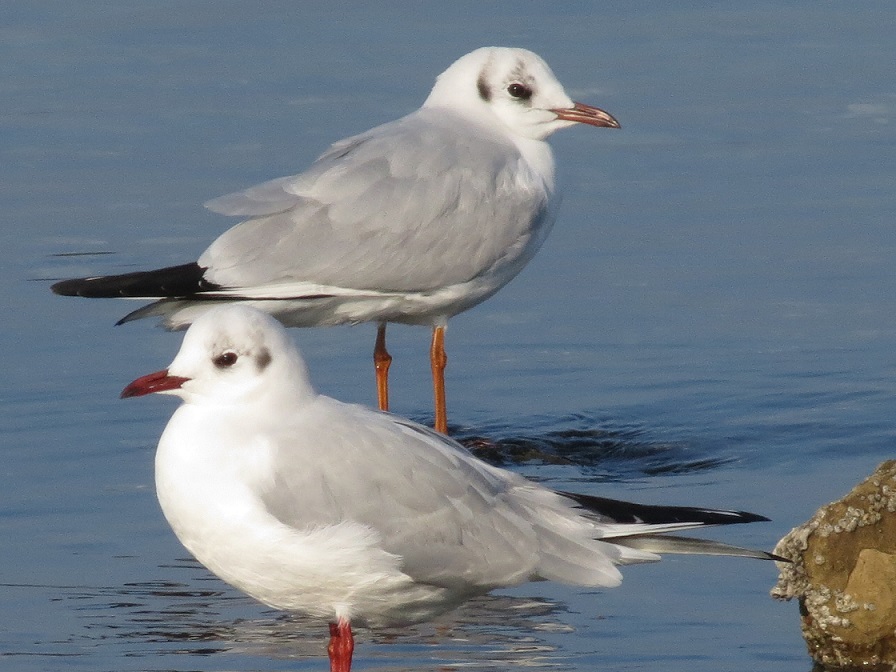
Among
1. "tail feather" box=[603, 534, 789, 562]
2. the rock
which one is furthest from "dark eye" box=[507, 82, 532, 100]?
the rock

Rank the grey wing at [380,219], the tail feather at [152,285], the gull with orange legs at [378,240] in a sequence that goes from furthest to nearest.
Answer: the grey wing at [380,219]
the gull with orange legs at [378,240]
the tail feather at [152,285]

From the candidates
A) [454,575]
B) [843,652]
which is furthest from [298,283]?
[843,652]

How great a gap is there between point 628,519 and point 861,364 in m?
3.82

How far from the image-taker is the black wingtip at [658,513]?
613 cm

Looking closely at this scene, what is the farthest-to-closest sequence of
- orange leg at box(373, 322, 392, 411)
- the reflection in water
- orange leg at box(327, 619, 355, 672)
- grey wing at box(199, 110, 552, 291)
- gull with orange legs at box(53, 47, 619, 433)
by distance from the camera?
orange leg at box(373, 322, 392, 411) → grey wing at box(199, 110, 552, 291) → gull with orange legs at box(53, 47, 619, 433) → the reflection in water → orange leg at box(327, 619, 355, 672)

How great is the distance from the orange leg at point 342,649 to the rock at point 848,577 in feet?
4.51

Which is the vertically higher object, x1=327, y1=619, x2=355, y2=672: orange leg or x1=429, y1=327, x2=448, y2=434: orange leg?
x1=429, y1=327, x2=448, y2=434: orange leg

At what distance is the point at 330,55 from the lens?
1471 centimetres

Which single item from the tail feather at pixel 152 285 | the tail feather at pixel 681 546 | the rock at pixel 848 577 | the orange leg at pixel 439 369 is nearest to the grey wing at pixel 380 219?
the tail feather at pixel 152 285

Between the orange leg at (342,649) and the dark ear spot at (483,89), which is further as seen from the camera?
the dark ear spot at (483,89)

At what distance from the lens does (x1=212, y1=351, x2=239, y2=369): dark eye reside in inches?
240

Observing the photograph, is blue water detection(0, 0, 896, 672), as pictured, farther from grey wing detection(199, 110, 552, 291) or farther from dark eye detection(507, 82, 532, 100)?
dark eye detection(507, 82, 532, 100)

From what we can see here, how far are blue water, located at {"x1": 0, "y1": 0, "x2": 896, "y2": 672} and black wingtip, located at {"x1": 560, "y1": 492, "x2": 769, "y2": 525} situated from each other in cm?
48

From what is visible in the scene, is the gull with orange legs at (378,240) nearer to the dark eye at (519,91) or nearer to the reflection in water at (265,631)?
the dark eye at (519,91)
